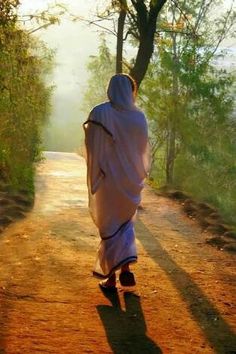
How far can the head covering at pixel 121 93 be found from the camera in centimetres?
491

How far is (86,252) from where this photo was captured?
6.57 m

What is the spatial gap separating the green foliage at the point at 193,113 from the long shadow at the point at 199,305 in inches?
590

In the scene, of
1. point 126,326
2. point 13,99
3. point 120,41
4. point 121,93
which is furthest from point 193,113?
point 126,326

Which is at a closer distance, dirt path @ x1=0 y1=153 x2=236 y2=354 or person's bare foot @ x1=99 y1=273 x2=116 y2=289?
dirt path @ x1=0 y1=153 x2=236 y2=354

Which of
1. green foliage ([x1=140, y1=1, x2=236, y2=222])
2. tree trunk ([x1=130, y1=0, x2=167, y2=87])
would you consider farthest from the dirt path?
green foliage ([x1=140, y1=1, x2=236, y2=222])

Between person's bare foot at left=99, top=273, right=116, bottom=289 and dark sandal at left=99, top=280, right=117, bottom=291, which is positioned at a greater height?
person's bare foot at left=99, top=273, right=116, bottom=289

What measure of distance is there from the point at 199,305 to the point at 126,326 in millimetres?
997

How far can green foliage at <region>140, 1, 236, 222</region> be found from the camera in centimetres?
2281

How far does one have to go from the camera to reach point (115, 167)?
194 inches

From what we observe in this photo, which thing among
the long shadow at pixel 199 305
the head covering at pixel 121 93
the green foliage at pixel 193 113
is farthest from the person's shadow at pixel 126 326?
the green foliage at pixel 193 113

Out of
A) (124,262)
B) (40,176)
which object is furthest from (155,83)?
(124,262)

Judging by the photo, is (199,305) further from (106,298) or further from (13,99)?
(13,99)

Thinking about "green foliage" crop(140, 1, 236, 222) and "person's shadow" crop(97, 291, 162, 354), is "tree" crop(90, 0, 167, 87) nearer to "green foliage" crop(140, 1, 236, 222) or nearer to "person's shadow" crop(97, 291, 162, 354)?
"person's shadow" crop(97, 291, 162, 354)

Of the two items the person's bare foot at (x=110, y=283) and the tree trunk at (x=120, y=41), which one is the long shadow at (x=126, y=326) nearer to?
the person's bare foot at (x=110, y=283)
